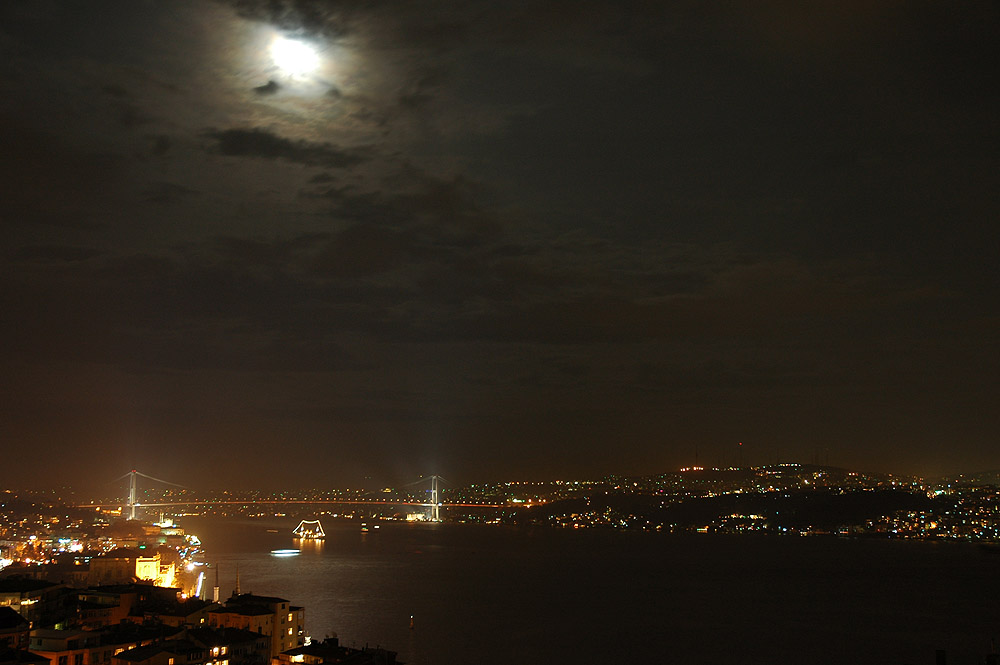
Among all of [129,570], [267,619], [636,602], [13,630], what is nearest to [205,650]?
[267,619]

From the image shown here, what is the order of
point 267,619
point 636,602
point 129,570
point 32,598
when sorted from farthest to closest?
point 636,602 < point 129,570 < point 32,598 < point 267,619

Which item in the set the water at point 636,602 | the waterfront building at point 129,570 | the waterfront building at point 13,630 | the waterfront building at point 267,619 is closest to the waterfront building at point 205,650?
the waterfront building at point 267,619

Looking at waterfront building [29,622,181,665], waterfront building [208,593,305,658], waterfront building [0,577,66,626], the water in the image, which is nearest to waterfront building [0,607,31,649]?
waterfront building [29,622,181,665]

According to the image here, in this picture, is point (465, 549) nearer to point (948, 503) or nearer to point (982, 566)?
point (982, 566)

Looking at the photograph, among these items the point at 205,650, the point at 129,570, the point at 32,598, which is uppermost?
the point at 129,570

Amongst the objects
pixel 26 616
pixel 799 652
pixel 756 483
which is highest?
pixel 756 483

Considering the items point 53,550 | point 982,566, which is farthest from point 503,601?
point 982,566

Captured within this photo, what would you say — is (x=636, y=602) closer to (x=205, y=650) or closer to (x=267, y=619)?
(x=267, y=619)

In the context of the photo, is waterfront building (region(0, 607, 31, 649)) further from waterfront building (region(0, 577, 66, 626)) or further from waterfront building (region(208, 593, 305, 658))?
waterfront building (region(208, 593, 305, 658))
